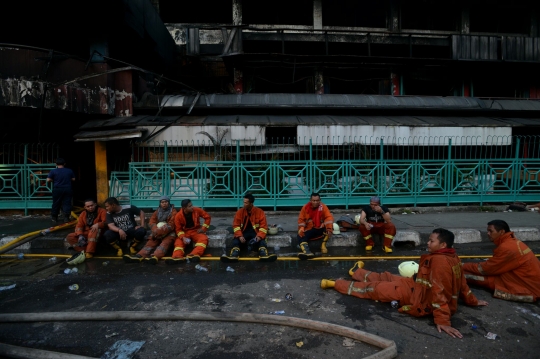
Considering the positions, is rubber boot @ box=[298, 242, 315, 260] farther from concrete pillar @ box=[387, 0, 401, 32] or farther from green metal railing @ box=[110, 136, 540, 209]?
concrete pillar @ box=[387, 0, 401, 32]

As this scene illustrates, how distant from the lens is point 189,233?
639cm

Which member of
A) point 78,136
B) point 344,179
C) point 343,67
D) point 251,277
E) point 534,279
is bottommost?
point 251,277

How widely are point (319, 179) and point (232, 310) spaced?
5.67 m

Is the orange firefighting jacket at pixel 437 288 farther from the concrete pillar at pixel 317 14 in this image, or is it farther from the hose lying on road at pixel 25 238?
the concrete pillar at pixel 317 14

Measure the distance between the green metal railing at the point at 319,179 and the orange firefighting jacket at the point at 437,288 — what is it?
5.46 metres

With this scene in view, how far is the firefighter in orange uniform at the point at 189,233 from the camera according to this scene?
5934 millimetres

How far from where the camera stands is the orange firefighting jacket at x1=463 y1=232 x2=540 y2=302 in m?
3.96

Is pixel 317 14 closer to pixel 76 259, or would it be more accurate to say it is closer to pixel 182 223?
pixel 182 223

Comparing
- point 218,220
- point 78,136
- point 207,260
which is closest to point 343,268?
point 207,260

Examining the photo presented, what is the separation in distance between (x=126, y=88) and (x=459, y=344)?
1082cm

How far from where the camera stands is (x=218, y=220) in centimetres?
848

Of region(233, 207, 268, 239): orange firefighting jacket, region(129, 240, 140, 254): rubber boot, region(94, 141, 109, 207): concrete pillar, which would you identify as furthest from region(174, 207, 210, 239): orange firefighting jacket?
region(94, 141, 109, 207): concrete pillar

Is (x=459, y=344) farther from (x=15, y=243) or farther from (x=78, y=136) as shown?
(x=78, y=136)

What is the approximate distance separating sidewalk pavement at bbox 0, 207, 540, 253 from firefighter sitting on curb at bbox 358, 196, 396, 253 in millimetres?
449
